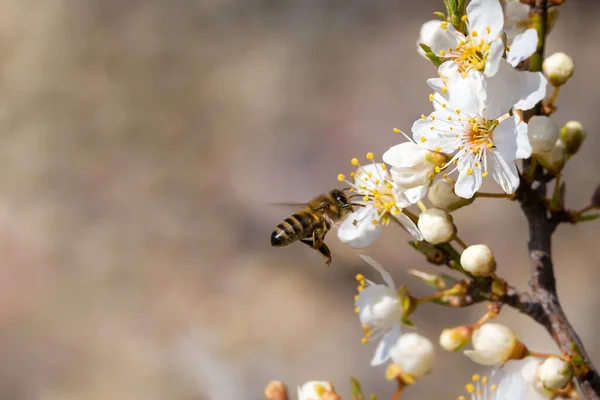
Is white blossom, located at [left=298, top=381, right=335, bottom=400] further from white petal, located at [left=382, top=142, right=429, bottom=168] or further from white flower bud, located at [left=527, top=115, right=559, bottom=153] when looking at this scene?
white flower bud, located at [left=527, top=115, right=559, bottom=153]

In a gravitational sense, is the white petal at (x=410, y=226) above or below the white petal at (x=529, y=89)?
below

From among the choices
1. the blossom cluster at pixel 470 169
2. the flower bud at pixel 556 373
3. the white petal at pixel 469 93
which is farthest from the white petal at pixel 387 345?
the white petal at pixel 469 93

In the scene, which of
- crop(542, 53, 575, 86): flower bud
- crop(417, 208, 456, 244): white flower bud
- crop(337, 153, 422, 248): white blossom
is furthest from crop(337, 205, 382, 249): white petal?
crop(542, 53, 575, 86): flower bud

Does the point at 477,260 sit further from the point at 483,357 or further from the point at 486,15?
the point at 486,15

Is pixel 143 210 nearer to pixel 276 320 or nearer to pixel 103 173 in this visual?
pixel 103 173

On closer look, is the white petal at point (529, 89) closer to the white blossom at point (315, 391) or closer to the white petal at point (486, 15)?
the white petal at point (486, 15)

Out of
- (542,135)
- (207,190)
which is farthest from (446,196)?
(207,190)
